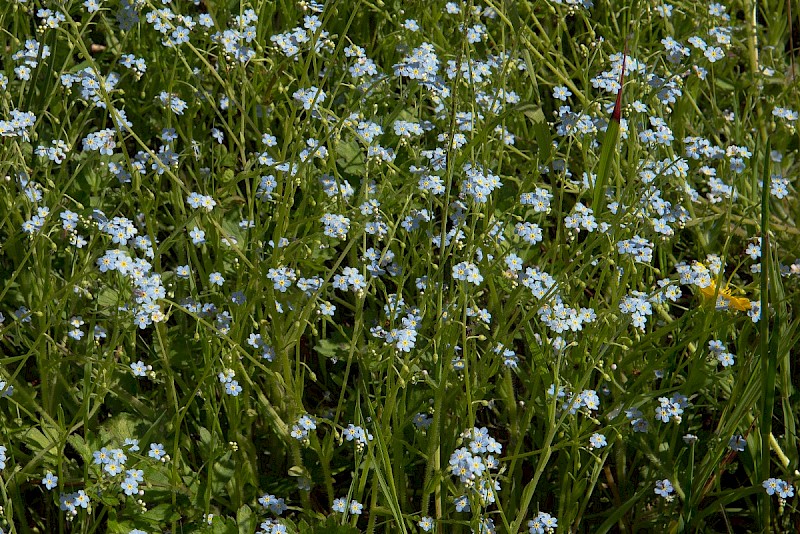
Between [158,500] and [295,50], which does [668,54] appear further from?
[158,500]

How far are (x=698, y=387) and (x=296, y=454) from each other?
110 cm

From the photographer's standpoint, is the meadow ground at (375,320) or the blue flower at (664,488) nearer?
the meadow ground at (375,320)

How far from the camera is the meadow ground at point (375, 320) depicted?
2525mm

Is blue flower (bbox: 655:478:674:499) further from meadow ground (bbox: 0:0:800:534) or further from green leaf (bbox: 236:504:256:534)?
green leaf (bbox: 236:504:256:534)

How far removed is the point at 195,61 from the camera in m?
3.31

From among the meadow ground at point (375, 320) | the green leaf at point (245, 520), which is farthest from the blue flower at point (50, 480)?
the green leaf at point (245, 520)

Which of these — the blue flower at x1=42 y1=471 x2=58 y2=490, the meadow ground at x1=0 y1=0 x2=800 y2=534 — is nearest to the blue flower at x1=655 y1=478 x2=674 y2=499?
the meadow ground at x1=0 y1=0 x2=800 y2=534

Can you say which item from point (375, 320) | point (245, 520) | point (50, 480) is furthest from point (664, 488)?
point (50, 480)

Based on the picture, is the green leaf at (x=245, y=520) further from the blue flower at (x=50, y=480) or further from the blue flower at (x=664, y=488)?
the blue flower at (x=664, y=488)

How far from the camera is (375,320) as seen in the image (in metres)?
2.90

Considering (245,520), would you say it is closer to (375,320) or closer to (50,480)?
(50,480)

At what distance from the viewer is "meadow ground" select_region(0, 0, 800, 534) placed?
8.29 ft

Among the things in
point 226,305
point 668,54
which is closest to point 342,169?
point 226,305

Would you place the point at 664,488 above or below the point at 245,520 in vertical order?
above
